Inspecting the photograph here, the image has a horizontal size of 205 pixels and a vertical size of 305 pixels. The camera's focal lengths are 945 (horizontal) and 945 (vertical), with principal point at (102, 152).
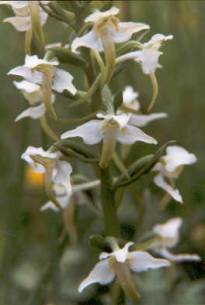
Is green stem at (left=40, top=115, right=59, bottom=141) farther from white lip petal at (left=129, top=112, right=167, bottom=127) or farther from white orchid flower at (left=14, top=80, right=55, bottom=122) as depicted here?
white lip petal at (left=129, top=112, right=167, bottom=127)

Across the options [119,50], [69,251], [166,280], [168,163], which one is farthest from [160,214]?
[119,50]

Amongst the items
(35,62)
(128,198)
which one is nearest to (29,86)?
(35,62)

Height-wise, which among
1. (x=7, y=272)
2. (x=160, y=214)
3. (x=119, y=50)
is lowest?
(x=160, y=214)

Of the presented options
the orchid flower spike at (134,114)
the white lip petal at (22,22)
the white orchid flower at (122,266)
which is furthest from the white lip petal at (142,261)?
the white lip petal at (22,22)

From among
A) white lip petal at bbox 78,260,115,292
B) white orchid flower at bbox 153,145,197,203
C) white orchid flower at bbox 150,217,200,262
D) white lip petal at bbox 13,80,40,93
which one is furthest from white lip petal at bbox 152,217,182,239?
white lip petal at bbox 13,80,40,93

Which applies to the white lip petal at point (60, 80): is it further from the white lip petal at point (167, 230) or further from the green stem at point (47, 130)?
the white lip petal at point (167, 230)

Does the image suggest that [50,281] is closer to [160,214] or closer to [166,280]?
[166,280]

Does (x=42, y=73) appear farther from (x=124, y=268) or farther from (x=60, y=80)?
(x=124, y=268)
